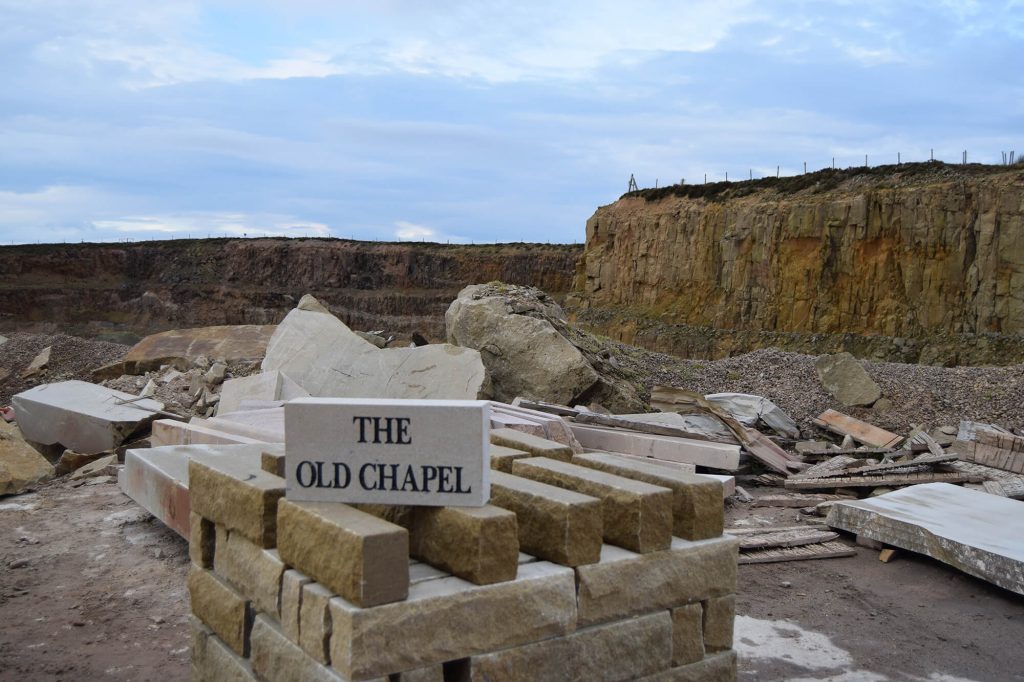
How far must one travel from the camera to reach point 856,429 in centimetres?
1180

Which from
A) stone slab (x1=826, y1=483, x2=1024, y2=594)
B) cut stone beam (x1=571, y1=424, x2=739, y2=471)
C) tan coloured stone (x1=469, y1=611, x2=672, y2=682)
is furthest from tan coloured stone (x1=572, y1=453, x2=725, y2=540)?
cut stone beam (x1=571, y1=424, x2=739, y2=471)

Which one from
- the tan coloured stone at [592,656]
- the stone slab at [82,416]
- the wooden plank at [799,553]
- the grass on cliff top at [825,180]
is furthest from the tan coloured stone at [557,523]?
the grass on cliff top at [825,180]

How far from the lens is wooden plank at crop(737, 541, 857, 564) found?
7426 millimetres

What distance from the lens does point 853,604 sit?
653cm

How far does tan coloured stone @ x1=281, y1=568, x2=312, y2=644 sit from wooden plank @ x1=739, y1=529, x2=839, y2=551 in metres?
5.00

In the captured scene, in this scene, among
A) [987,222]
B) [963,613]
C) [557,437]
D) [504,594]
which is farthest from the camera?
[987,222]

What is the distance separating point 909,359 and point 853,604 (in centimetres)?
2441

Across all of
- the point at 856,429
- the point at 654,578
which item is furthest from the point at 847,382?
the point at 654,578

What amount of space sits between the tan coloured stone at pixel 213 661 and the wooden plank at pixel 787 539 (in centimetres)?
484

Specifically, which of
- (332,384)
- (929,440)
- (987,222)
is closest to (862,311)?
(987,222)

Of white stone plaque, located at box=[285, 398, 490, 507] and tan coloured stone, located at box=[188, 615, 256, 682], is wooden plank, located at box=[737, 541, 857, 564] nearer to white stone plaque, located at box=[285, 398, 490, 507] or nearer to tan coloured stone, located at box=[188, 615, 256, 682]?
white stone plaque, located at box=[285, 398, 490, 507]

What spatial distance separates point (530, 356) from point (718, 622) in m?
8.02

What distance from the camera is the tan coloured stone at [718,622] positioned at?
4.24 m

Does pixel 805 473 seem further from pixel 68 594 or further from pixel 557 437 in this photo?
pixel 68 594
